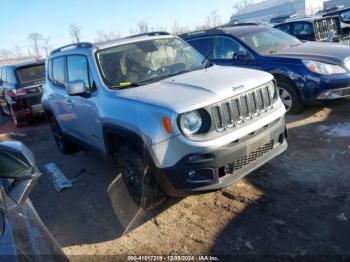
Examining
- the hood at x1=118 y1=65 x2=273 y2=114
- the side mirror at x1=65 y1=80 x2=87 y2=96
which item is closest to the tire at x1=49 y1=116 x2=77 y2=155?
the side mirror at x1=65 y1=80 x2=87 y2=96

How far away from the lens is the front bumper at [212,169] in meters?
3.43

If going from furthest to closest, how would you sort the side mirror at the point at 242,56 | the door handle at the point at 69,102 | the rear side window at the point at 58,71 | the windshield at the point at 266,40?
the windshield at the point at 266,40 < the side mirror at the point at 242,56 < the rear side window at the point at 58,71 < the door handle at the point at 69,102

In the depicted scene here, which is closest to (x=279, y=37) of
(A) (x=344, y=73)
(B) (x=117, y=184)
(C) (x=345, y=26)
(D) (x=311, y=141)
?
(A) (x=344, y=73)

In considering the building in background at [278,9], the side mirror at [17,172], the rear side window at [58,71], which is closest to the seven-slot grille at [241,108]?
the side mirror at [17,172]

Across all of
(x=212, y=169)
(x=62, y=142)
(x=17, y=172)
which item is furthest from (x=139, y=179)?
(x=62, y=142)

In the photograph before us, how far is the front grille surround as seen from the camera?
11.7 ft

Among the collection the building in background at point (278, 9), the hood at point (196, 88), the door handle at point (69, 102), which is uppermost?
the building in background at point (278, 9)

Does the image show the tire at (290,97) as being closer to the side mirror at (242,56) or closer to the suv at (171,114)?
the side mirror at (242,56)

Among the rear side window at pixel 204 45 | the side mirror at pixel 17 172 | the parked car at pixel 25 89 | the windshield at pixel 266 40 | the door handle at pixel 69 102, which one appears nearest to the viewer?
the side mirror at pixel 17 172

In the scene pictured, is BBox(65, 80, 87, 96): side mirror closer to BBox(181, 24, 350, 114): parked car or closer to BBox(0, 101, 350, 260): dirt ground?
BBox(0, 101, 350, 260): dirt ground

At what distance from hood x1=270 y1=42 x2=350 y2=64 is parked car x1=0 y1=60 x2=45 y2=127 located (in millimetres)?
6200

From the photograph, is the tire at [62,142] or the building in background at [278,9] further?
the building in background at [278,9]

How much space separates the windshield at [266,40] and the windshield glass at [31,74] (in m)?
5.56

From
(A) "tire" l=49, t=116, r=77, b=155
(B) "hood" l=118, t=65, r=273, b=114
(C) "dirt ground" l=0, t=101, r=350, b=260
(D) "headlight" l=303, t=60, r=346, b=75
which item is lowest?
(C) "dirt ground" l=0, t=101, r=350, b=260
